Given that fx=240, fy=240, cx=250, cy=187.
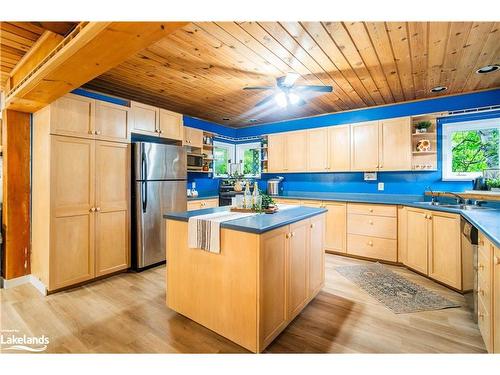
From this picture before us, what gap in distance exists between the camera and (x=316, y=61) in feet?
8.31

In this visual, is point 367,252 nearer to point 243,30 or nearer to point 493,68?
point 493,68

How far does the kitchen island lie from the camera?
1.66 metres

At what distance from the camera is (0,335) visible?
1.93m

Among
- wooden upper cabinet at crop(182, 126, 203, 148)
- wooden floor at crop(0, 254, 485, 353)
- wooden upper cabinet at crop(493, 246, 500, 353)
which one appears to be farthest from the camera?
wooden upper cabinet at crop(182, 126, 203, 148)

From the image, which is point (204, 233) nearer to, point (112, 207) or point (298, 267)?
point (298, 267)

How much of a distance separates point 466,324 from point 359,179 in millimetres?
2593

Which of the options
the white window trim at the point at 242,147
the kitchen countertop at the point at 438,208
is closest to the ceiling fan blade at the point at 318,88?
the kitchen countertop at the point at 438,208

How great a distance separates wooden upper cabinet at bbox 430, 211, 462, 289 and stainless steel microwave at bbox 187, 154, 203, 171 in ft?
12.0

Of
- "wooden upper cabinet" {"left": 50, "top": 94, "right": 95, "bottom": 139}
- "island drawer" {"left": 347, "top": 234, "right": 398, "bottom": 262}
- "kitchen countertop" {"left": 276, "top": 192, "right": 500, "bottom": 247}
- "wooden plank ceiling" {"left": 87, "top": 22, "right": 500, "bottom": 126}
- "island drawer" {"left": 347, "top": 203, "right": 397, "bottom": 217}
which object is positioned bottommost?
"island drawer" {"left": 347, "top": 234, "right": 398, "bottom": 262}

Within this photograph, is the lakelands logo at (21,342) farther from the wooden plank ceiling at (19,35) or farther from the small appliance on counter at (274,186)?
the small appliance on counter at (274,186)

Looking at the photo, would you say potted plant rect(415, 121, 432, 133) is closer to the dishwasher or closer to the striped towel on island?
the dishwasher

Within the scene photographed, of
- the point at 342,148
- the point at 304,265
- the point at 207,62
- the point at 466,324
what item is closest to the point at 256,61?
the point at 207,62

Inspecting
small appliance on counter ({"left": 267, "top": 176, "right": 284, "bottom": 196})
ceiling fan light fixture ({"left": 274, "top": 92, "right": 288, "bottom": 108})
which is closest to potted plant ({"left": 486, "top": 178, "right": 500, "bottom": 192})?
ceiling fan light fixture ({"left": 274, "top": 92, "right": 288, "bottom": 108})

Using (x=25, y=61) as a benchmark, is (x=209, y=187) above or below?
below
